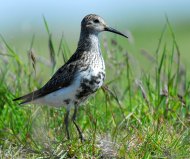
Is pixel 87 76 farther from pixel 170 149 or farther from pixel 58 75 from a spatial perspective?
pixel 170 149

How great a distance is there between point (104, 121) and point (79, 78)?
23.5 inches

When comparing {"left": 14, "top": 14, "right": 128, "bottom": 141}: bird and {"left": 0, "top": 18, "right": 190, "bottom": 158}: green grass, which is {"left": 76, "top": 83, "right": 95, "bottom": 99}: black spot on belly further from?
{"left": 0, "top": 18, "right": 190, "bottom": 158}: green grass

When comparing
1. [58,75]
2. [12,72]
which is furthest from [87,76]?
[12,72]

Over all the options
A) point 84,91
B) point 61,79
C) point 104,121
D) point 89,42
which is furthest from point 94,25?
point 104,121

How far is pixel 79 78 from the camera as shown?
25.6 ft

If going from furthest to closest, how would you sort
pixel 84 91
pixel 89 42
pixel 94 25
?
pixel 94 25 < pixel 89 42 < pixel 84 91

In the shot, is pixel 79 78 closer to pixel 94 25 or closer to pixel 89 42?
pixel 89 42

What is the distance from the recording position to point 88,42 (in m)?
8.19

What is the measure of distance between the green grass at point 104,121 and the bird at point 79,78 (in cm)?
12

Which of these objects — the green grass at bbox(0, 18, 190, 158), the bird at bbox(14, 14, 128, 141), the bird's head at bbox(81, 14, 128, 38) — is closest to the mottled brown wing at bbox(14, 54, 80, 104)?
the bird at bbox(14, 14, 128, 141)

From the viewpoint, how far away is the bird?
7.77 metres

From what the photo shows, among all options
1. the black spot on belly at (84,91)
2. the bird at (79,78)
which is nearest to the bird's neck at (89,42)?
the bird at (79,78)

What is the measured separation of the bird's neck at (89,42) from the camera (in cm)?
809

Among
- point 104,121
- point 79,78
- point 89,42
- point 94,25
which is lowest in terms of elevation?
point 104,121
